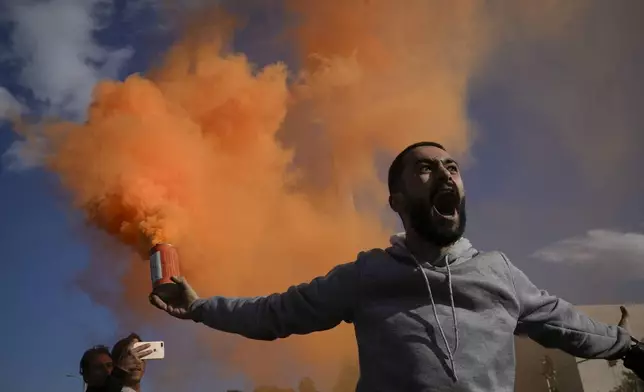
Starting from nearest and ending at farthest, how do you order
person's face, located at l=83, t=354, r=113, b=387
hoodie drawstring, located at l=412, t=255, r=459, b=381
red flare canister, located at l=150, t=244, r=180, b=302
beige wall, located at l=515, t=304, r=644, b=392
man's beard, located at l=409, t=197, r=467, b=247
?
1. hoodie drawstring, located at l=412, t=255, r=459, b=381
2. man's beard, located at l=409, t=197, r=467, b=247
3. red flare canister, located at l=150, t=244, r=180, b=302
4. person's face, located at l=83, t=354, r=113, b=387
5. beige wall, located at l=515, t=304, r=644, b=392

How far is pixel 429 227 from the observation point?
1.65 meters

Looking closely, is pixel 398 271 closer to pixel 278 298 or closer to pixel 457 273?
pixel 457 273

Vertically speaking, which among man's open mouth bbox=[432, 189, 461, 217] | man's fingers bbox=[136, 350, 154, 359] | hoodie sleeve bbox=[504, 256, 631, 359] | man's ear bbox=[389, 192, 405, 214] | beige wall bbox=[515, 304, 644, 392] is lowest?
hoodie sleeve bbox=[504, 256, 631, 359]

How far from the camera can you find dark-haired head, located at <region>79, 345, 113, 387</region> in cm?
344

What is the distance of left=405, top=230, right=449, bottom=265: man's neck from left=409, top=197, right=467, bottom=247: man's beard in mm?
17

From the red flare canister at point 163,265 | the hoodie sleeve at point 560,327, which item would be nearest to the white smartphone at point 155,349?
the red flare canister at point 163,265

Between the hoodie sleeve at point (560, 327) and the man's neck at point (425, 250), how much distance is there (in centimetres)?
24

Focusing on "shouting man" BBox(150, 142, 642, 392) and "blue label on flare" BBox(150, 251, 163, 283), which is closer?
"shouting man" BBox(150, 142, 642, 392)

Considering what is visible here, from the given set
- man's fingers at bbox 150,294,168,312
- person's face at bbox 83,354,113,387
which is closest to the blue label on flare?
man's fingers at bbox 150,294,168,312

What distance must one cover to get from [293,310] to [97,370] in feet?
7.74

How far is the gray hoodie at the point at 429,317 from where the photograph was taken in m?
1.48

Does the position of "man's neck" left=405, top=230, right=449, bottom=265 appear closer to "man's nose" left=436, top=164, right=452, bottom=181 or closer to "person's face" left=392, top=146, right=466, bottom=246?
"person's face" left=392, top=146, right=466, bottom=246

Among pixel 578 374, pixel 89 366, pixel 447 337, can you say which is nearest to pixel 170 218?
pixel 89 366

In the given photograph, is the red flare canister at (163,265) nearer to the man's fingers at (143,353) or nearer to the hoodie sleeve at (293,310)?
the hoodie sleeve at (293,310)
